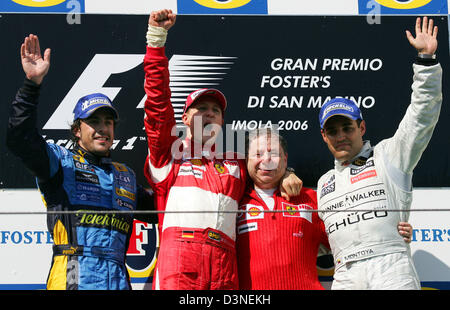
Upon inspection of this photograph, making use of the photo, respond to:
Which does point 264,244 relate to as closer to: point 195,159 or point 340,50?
point 195,159

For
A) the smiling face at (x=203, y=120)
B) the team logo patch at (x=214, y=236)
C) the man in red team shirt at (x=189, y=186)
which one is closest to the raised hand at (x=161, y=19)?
the man in red team shirt at (x=189, y=186)

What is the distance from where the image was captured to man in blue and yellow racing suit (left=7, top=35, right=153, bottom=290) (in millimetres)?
1864

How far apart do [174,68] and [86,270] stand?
839 millimetres

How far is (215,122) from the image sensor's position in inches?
85.6

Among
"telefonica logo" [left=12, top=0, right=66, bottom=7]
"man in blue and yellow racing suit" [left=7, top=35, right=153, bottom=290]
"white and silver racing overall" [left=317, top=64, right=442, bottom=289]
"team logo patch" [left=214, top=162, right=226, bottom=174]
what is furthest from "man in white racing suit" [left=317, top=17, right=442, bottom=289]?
"telefonica logo" [left=12, top=0, right=66, bottom=7]

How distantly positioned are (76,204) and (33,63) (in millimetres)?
393

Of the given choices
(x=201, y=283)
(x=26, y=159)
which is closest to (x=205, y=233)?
(x=201, y=283)

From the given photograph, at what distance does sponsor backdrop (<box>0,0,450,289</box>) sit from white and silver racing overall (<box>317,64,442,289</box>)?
37cm

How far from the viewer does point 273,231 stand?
204cm

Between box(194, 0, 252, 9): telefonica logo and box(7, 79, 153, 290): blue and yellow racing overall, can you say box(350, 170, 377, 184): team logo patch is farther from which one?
box(194, 0, 252, 9): telefonica logo

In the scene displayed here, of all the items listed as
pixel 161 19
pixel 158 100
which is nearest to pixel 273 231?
pixel 158 100

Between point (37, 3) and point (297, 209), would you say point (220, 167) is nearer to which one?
point (297, 209)

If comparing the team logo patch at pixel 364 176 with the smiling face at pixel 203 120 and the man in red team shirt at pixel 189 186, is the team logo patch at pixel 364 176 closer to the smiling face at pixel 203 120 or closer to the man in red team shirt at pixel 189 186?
the man in red team shirt at pixel 189 186
